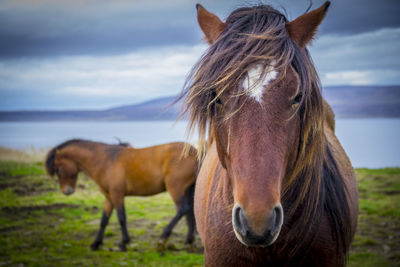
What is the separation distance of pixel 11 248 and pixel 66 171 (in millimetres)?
2007

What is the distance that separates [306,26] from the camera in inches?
67.9

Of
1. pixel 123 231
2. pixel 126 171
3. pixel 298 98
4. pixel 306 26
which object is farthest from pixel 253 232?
pixel 126 171

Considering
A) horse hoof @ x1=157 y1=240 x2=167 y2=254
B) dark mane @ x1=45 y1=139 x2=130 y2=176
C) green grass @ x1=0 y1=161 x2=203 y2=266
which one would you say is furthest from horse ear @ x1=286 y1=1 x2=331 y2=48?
dark mane @ x1=45 y1=139 x2=130 y2=176

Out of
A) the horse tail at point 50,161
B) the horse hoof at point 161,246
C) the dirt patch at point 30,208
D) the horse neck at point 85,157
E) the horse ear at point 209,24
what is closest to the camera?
the horse ear at point 209,24

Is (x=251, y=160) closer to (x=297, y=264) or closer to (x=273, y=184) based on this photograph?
(x=273, y=184)

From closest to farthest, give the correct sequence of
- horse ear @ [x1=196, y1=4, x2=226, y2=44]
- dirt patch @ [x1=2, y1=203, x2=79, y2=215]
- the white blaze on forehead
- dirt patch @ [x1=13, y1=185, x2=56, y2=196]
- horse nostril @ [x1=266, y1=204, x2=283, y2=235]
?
horse nostril @ [x1=266, y1=204, x2=283, y2=235] < the white blaze on forehead < horse ear @ [x1=196, y1=4, x2=226, y2=44] < dirt patch @ [x1=2, y1=203, x2=79, y2=215] < dirt patch @ [x1=13, y1=185, x2=56, y2=196]

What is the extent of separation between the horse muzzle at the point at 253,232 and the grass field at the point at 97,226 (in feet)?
13.1

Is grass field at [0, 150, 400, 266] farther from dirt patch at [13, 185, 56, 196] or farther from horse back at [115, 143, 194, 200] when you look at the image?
horse back at [115, 143, 194, 200]

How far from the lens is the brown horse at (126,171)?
20.8ft

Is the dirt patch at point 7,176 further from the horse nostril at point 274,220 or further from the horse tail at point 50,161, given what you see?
the horse nostril at point 274,220

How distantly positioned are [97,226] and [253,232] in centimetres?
654

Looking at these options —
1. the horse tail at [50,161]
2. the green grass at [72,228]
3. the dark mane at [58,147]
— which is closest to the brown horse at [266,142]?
the green grass at [72,228]

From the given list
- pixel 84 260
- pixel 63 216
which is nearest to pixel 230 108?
pixel 84 260

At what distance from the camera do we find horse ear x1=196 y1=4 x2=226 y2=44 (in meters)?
1.92
